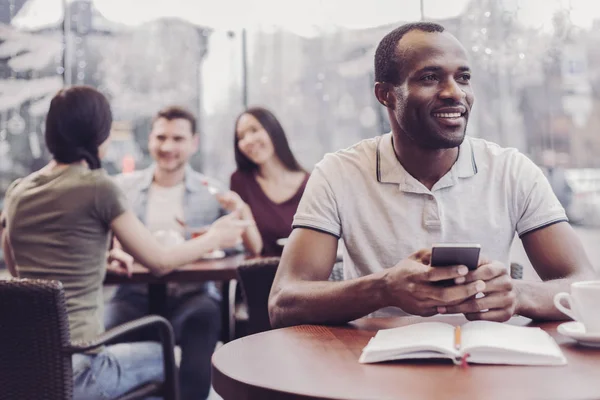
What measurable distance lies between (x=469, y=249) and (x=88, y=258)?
137cm

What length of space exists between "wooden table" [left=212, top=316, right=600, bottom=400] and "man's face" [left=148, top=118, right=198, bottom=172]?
2332mm

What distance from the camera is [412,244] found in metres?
1.58

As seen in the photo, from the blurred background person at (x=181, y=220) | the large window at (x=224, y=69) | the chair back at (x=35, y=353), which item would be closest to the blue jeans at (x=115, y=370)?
the chair back at (x=35, y=353)

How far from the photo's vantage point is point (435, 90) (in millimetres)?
1604

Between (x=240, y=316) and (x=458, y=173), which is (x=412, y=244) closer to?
(x=458, y=173)

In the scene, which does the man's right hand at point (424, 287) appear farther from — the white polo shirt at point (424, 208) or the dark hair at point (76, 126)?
the dark hair at point (76, 126)

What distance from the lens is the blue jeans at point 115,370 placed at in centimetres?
192

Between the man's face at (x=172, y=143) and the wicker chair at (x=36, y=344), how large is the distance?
69.2 inches

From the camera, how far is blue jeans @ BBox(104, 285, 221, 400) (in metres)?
2.85

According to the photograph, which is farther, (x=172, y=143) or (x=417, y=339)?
(x=172, y=143)

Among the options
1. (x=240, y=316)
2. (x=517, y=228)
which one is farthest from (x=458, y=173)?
(x=240, y=316)

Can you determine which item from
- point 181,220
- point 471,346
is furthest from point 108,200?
point 471,346

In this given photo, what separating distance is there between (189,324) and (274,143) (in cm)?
111

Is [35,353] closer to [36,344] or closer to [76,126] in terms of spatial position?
[36,344]
